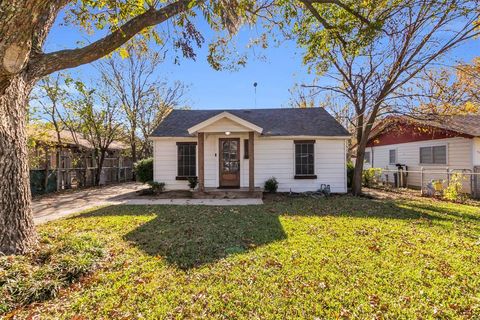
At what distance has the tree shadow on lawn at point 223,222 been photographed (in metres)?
4.68

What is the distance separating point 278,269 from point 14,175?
4151 millimetres

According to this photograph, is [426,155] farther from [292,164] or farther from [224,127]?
[224,127]

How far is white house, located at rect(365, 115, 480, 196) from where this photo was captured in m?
11.9

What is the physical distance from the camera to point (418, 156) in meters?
15.1

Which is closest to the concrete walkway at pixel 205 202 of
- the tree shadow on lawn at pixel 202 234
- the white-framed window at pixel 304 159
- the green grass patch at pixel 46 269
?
the tree shadow on lawn at pixel 202 234

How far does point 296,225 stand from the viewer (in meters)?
6.34

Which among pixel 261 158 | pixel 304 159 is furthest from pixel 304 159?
pixel 261 158

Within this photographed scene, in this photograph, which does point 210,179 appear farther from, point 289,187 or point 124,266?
point 124,266

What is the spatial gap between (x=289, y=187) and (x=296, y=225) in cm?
569

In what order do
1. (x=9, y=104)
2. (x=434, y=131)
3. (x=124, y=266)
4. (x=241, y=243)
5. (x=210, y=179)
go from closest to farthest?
(x=9, y=104) → (x=124, y=266) → (x=241, y=243) → (x=210, y=179) → (x=434, y=131)

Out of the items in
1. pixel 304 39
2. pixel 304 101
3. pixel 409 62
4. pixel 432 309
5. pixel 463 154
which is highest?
pixel 304 101

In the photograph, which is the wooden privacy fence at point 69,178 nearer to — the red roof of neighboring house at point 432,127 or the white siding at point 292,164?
the white siding at point 292,164

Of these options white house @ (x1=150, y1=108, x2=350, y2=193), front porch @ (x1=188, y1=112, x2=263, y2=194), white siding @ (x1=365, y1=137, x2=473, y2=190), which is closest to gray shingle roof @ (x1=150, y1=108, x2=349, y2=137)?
white house @ (x1=150, y1=108, x2=350, y2=193)

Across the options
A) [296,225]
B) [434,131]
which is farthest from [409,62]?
[296,225]
